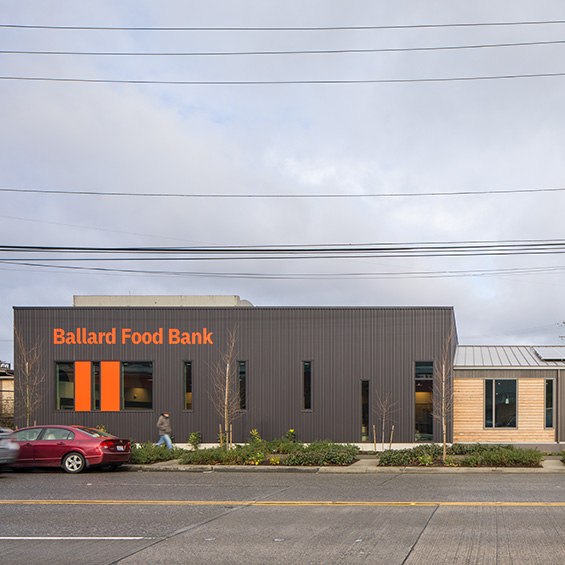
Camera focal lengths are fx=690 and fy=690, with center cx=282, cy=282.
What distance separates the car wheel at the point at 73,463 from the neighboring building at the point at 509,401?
1411 centimetres

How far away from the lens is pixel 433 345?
88.2 ft

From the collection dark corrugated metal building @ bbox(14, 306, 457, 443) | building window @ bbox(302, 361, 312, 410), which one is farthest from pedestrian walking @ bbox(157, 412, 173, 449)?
building window @ bbox(302, 361, 312, 410)

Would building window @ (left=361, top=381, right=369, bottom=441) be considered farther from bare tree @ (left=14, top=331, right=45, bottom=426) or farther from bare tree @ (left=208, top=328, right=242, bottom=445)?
bare tree @ (left=14, top=331, right=45, bottom=426)

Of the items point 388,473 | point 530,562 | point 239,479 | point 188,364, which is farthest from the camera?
point 188,364

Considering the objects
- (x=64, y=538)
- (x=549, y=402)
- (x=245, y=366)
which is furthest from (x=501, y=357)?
(x=64, y=538)

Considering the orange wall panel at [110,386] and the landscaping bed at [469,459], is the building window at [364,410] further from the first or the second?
the orange wall panel at [110,386]

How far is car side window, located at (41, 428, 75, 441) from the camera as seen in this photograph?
2011cm

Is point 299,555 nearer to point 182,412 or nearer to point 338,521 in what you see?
point 338,521

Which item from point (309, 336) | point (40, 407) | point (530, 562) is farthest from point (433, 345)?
point (530, 562)

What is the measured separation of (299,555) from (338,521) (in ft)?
8.48

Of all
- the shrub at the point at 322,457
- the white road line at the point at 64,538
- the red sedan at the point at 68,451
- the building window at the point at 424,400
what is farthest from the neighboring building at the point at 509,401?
the white road line at the point at 64,538

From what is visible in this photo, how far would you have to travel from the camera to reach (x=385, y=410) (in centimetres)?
2659

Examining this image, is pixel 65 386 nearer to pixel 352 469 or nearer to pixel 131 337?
pixel 131 337

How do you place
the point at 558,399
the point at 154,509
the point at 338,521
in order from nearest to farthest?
1. the point at 338,521
2. the point at 154,509
3. the point at 558,399
